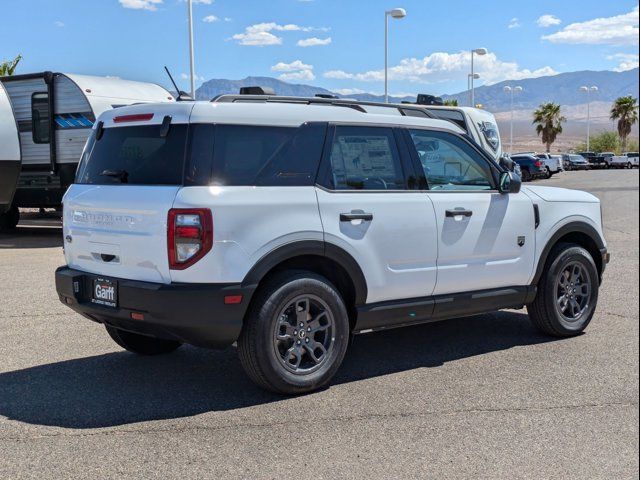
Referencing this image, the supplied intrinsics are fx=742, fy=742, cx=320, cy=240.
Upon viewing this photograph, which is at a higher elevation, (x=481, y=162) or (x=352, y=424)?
(x=481, y=162)

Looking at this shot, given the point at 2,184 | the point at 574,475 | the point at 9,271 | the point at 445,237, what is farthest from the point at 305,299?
the point at 2,184

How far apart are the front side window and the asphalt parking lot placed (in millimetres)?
1368

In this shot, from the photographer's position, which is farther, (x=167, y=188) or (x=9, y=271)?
(x=9, y=271)

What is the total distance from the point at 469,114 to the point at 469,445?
30.6 feet

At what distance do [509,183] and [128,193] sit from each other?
2.96 m

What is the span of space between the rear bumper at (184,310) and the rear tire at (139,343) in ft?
3.41

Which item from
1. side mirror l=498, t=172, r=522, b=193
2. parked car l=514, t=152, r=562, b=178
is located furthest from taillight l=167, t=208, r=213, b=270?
parked car l=514, t=152, r=562, b=178

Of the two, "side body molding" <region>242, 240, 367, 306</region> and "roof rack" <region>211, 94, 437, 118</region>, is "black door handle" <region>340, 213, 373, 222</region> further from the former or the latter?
"roof rack" <region>211, 94, 437, 118</region>

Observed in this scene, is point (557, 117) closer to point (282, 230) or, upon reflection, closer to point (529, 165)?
point (529, 165)

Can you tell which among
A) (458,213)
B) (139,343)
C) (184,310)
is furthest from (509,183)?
(139,343)

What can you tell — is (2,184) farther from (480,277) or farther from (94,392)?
(480,277)

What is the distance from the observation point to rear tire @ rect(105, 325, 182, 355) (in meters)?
5.81

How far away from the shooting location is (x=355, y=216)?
16.6 feet

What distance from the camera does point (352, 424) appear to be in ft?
14.4
